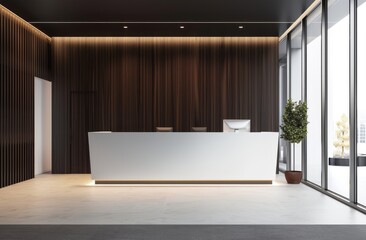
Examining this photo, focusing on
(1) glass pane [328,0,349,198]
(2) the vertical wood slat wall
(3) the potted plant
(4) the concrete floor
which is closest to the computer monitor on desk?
(3) the potted plant

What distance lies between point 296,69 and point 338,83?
3126mm

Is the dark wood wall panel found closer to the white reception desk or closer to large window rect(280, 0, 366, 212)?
large window rect(280, 0, 366, 212)

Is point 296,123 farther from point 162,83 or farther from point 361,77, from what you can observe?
point 162,83

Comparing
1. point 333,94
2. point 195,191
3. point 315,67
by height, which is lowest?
point 195,191

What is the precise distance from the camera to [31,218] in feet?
18.4

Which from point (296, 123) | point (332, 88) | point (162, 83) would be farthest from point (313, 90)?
point (162, 83)

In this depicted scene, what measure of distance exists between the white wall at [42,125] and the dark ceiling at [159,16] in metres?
1.53

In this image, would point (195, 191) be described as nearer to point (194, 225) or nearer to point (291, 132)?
point (291, 132)

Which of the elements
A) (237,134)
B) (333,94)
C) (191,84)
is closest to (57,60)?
(191,84)

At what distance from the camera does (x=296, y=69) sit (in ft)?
34.7

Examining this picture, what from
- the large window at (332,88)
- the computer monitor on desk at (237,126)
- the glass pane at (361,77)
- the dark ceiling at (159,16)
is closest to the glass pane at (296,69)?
the large window at (332,88)

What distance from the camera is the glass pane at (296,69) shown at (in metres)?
10.4

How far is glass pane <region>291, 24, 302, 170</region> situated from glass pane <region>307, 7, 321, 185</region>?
78 cm

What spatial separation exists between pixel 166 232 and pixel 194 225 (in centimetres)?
49
